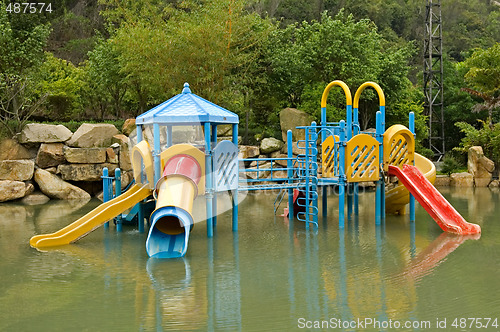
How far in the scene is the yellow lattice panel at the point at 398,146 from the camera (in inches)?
463

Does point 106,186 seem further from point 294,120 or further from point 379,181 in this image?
point 294,120

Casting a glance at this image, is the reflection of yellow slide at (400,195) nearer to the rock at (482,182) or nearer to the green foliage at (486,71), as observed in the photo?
the rock at (482,182)

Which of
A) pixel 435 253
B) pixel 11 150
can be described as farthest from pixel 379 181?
pixel 11 150

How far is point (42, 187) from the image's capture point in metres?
17.6

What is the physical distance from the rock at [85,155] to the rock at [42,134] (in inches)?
19.1

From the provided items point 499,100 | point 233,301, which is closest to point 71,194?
point 233,301

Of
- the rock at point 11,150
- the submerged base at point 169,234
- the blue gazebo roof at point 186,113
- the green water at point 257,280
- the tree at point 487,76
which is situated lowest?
the green water at point 257,280

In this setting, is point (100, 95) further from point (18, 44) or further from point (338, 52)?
point (338, 52)

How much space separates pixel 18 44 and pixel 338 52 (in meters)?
11.6

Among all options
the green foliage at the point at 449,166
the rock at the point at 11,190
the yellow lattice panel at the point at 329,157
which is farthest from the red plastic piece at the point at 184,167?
the green foliage at the point at 449,166

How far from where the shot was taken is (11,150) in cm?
1788

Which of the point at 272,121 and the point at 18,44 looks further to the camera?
the point at 272,121

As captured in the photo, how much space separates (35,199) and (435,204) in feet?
38.7

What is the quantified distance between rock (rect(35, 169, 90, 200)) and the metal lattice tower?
14.5 meters
